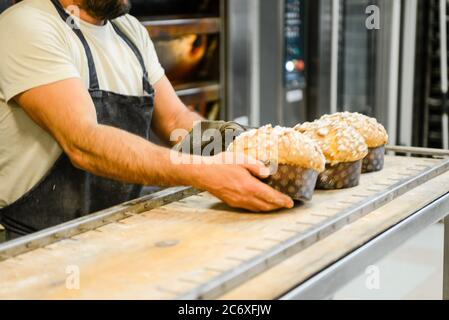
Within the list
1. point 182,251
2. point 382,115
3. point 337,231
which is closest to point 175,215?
point 182,251

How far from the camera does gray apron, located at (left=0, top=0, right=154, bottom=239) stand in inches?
83.0

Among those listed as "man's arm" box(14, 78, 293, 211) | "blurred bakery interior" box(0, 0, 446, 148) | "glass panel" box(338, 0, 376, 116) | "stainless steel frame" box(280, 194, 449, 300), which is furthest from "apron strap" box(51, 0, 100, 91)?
"glass panel" box(338, 0, 376, 116)

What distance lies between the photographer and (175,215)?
1716 mm

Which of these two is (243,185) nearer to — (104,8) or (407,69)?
(104,8)

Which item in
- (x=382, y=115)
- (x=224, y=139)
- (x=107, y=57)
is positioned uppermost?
(x=107, y=57)

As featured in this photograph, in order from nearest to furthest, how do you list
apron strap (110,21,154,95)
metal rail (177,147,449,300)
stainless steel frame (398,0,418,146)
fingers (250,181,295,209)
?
metal rail (177,147,449,300) → fingers (250,181,295,209) → apron strap (110,21,154,95) → stainless steel frame (398,0,418,146)

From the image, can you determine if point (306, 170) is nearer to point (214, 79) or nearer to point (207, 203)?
point (207, 203)

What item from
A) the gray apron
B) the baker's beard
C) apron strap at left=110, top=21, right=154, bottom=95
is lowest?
the gray apron

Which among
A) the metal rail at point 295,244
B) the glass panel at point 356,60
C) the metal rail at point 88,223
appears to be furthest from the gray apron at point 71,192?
the glass panel at point 356,60

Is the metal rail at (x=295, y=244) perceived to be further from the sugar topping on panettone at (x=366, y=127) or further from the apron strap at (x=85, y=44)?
the apron strap at (x=85, y=44)

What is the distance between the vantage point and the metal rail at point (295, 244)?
1.22 metres

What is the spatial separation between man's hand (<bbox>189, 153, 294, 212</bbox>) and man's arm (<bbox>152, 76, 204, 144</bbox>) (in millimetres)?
724

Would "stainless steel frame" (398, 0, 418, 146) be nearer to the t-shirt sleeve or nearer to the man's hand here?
the t-shirt sleeve

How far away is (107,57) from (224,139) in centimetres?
50
